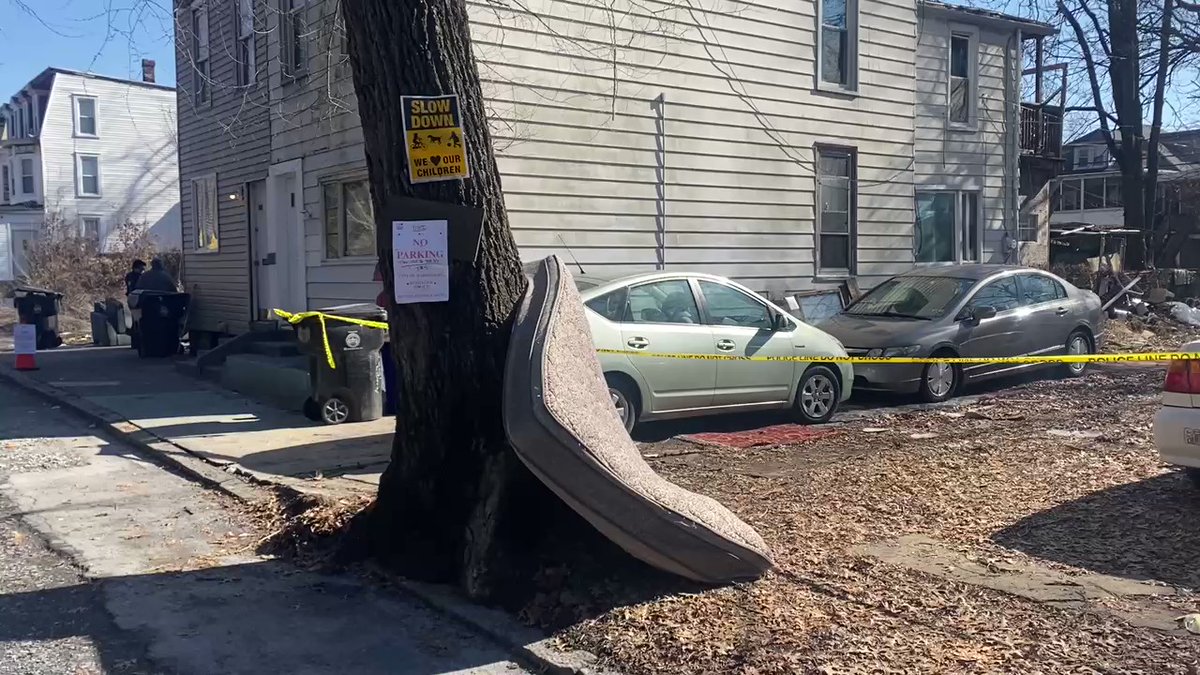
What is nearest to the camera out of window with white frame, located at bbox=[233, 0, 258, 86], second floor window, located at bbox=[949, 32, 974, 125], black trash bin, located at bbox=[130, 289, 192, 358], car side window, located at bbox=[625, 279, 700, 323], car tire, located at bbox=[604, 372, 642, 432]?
car tire, located at bbox=[604, 372, 642, 432]

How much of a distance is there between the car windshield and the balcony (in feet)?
27.7

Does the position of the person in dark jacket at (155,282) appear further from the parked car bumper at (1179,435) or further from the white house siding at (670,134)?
the parked car bumper at (1179,435)

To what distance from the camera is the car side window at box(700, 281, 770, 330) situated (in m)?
9.93

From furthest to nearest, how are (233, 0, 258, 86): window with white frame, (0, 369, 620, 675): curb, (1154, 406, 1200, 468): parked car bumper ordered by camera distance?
(233, 0, 258, 86): window with white frame
(1154, 406, 1200, 468): parked car bumper
(0, 369, 620, 675): curb

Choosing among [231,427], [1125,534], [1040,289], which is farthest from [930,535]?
[1040,289]

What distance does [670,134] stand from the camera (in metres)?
14.2

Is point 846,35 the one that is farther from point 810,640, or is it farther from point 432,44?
point 810,640

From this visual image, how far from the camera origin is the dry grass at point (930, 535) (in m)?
4.32

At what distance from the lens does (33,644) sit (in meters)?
4.84

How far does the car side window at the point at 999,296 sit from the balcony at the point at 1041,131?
8186 mm

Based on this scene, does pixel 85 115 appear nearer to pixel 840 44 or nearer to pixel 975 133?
pixel 840 44

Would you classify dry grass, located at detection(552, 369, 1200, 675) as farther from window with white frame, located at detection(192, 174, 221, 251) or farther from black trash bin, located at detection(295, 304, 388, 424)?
window with white frame, located at detection(192, 174, 221, 251)

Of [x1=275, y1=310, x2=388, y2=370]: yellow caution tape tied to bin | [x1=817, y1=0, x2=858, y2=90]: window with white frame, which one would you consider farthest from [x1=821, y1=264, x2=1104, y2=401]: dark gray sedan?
[x1=275, y1=310, x2=388, y2=370]: yellow caution tape tied to bin

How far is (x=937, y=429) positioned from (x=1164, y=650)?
5.84 m
